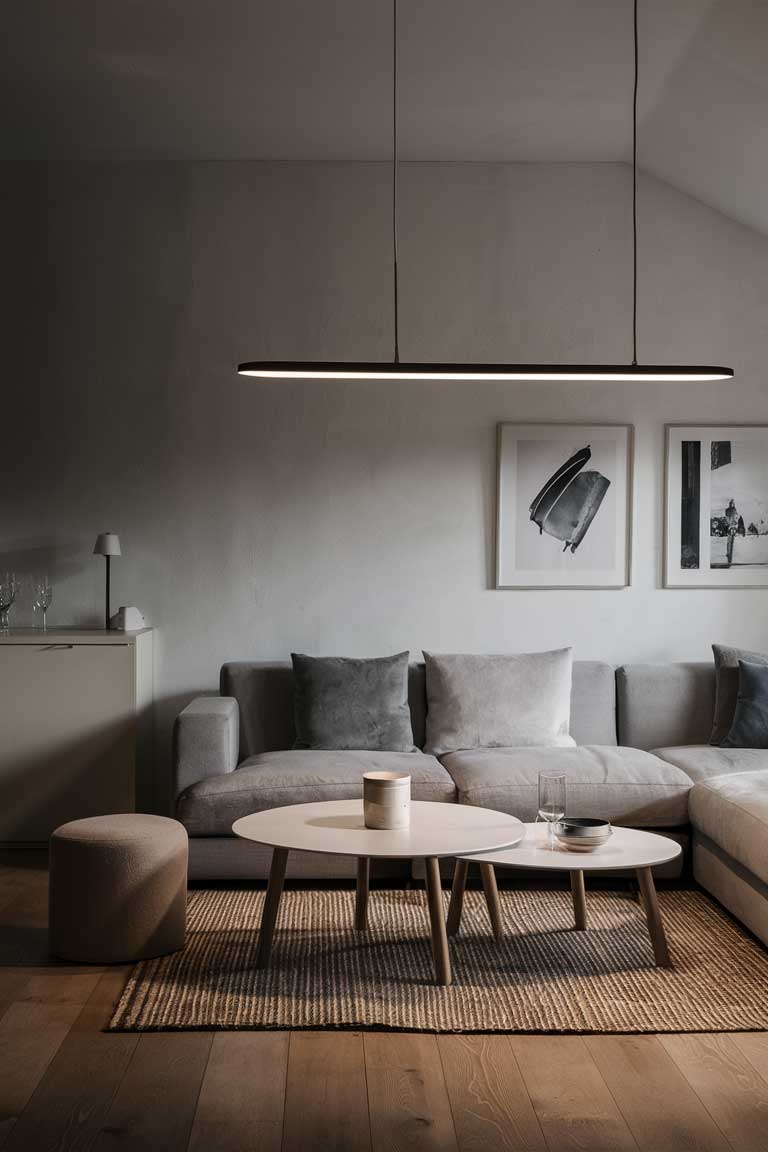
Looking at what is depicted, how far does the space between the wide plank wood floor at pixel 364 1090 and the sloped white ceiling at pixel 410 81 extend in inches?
127

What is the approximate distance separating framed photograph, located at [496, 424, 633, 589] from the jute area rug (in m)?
1.73

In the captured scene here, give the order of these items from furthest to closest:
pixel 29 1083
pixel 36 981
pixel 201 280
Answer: pixel 201 280, pixel 36 981, pixel 29 1083

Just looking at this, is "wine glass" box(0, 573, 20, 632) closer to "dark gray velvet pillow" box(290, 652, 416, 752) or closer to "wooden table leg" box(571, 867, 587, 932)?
"dark gray velvet pillow" box(290, 652, 416, 752)

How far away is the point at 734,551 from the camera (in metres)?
5.51

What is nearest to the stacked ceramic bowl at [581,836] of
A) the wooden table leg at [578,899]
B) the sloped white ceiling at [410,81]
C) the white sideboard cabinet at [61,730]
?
the wooden table leg at [578,899]

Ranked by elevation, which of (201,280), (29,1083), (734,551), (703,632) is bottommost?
(29,1083)

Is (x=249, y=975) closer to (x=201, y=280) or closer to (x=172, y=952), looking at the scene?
(x=172, y=952)

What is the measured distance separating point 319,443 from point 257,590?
2.44 feet

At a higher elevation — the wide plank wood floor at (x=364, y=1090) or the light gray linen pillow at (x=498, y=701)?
the light gray linen pillow at (x=498, y=701)

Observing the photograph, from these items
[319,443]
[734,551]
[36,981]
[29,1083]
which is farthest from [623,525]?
[29,1083]

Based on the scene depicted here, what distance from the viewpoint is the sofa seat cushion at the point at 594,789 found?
4.37 metres

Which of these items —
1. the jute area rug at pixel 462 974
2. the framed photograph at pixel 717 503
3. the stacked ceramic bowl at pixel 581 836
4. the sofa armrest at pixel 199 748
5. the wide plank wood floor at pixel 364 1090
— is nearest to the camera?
the wide plank wood floor at pixel 364 1090

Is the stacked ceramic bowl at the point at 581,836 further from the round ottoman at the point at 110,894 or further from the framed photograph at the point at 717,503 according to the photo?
the framed photograph at the point at 717,503

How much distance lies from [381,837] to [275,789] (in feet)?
3.25
